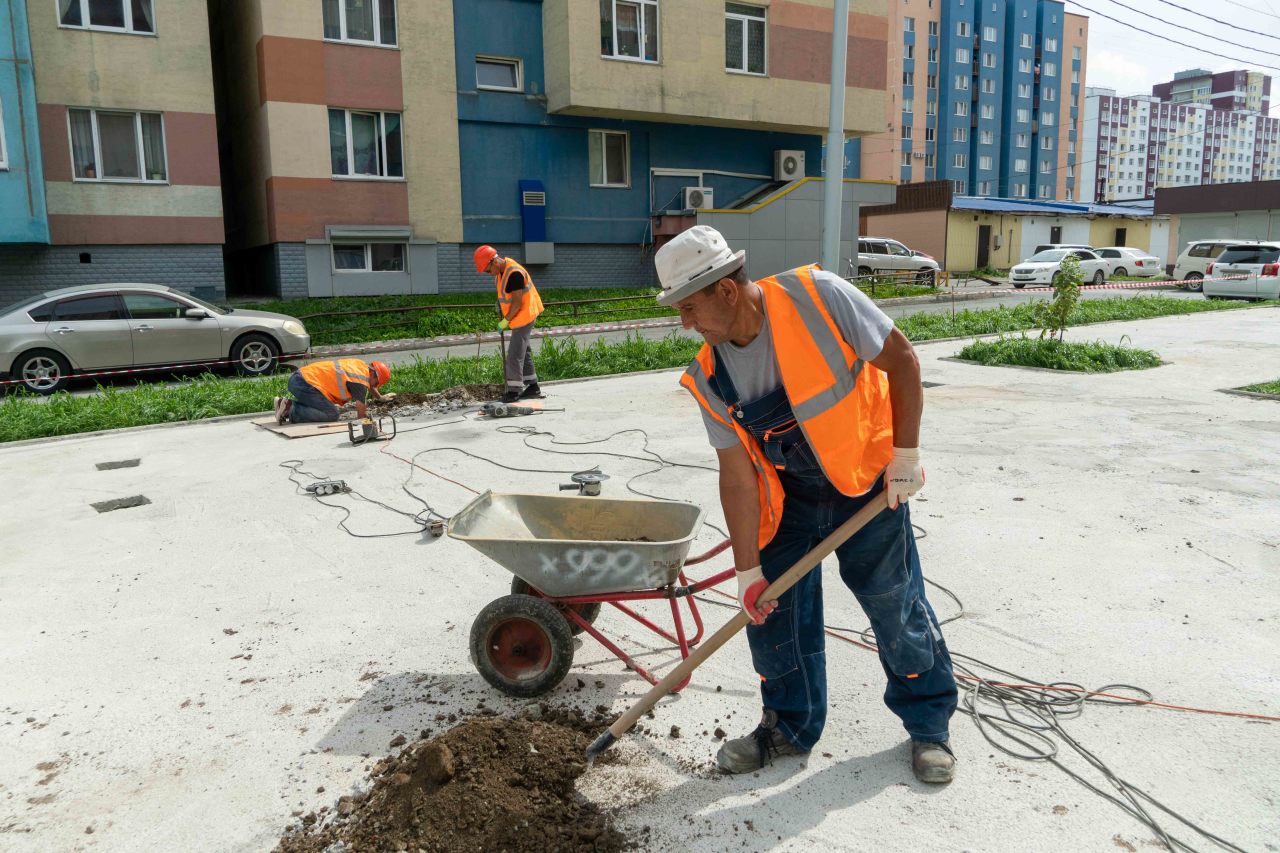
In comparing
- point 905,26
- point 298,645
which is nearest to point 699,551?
point 298,645

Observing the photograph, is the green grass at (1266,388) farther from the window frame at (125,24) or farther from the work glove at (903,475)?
the window frame at (125,24)

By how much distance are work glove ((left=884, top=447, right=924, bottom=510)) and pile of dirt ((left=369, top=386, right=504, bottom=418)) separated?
798cm

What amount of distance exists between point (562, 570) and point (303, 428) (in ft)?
22.6

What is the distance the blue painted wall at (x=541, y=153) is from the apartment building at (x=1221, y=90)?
461ft

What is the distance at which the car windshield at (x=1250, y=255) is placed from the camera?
24422 millimetres

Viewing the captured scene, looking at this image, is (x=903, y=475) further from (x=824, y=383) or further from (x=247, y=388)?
(x=247, y=388)

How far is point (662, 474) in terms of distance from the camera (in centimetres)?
721

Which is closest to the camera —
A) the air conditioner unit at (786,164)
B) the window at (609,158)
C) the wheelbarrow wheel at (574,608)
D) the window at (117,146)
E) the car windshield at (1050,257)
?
the wheelbarrow wheel at (574,608)

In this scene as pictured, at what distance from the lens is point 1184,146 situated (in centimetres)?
13762

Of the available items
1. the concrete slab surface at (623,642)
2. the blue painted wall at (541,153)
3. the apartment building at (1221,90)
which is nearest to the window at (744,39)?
the blue painted wall at (541,153)

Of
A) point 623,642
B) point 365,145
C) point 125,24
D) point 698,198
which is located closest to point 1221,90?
point 698,198

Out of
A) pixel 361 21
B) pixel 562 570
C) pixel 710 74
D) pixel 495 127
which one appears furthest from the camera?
pixel 710 74

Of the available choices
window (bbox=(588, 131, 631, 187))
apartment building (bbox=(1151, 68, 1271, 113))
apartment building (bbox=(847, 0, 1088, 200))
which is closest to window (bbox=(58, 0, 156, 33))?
window (bbox=(588, 131, 631, 187))

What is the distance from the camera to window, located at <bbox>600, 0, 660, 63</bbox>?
23.8m
